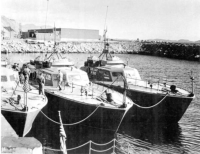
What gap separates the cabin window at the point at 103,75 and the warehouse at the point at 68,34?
176 ft

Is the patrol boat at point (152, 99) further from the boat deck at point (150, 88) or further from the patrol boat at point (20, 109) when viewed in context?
the patrol boat at point (20, 109)

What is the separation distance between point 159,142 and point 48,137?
554 centimetres

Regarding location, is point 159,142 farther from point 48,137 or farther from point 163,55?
point 163,55

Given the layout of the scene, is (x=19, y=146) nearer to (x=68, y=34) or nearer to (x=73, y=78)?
(x=73, y=78)

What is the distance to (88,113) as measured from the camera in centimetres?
1379

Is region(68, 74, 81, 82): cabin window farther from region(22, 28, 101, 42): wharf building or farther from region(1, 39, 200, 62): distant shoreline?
region(22, 28, 101, 42): wharf building

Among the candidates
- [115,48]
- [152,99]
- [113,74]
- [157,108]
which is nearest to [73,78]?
[113,74]

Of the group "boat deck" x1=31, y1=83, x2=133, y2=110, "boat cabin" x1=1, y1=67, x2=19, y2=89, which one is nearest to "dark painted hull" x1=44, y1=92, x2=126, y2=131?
"boat deck" x1=31, y1=83, x2=133, y2=110

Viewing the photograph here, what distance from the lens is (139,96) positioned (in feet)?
53.2

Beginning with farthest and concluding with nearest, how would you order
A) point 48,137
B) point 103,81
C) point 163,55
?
point 163,55 → point 103,81 → point 48,137

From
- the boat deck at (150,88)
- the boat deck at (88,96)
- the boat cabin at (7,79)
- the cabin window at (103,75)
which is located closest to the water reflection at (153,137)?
the boat deck at (88,96)

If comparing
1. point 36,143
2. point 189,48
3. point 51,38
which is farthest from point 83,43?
point 36,143

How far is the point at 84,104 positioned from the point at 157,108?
4.75 m

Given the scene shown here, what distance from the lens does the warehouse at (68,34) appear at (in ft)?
239
